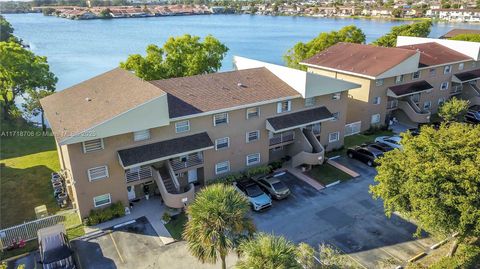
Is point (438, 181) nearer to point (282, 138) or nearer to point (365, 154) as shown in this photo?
point (365, 154)

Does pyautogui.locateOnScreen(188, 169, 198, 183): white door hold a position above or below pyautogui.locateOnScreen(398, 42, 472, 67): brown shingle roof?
below

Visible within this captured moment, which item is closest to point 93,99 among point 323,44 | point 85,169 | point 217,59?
point 85,169

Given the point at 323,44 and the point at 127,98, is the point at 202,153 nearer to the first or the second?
the point at 127,98

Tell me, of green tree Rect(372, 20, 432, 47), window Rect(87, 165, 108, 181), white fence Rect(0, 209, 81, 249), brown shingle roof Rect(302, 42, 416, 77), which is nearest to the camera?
white fence Rect(0, 209, 81, 249)

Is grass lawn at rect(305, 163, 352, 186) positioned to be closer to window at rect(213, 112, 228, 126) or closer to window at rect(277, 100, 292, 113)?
window at rect(277, 100, 292, 113)

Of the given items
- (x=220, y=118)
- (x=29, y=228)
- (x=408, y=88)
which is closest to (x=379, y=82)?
(x=408, y=88)

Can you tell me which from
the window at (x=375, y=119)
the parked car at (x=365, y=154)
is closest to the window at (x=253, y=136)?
the parked car at (x=365, y=154)

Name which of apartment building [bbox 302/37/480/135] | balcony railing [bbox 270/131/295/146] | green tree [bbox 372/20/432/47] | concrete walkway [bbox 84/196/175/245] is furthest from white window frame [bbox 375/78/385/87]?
green tree [bbox 372/20/432/47]
